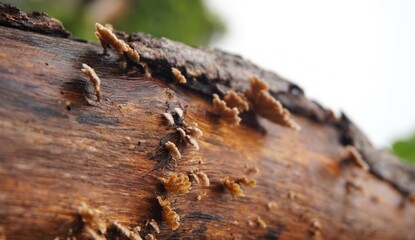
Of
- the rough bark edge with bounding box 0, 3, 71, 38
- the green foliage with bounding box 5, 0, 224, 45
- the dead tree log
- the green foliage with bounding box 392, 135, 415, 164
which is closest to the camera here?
the dead tree log

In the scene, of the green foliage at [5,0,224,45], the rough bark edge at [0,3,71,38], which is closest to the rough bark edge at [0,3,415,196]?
the rough bark edge at [0,3,71,38]

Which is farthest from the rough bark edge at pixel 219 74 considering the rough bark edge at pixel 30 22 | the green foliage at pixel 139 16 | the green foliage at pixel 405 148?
the green foliage at pixel 139 16

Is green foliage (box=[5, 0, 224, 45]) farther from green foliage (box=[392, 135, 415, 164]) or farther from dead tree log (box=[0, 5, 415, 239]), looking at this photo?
dead tree log (box=[0, 5, 415, 239])

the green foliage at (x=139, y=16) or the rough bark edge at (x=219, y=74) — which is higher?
the green foliage at (x=139, y=16)

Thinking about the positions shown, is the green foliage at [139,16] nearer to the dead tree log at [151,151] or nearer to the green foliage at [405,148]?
the green foliage at [405,148]

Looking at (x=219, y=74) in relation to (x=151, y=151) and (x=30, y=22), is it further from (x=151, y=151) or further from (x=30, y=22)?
(x=30, y=22)

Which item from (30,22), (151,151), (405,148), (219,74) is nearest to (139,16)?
(405,148)
